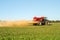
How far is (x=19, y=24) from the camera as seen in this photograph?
33750 millimetres

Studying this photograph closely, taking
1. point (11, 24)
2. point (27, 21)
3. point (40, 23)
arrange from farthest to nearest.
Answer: point (40, 23) → point (27, 21) → point (11, 24)

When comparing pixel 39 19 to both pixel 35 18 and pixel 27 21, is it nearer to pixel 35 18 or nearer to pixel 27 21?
pixel 35 18

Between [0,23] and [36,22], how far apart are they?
8.48m

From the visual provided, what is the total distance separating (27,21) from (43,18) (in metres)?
6.07

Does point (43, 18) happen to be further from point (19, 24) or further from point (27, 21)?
point (19, 24)

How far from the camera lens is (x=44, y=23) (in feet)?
133

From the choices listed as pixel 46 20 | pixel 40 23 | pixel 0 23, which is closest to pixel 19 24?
pixel 0 23

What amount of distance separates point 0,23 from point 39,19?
34.4 feet

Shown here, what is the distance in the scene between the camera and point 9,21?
3369 centimetres

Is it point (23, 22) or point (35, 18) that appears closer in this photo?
point (23, 22)

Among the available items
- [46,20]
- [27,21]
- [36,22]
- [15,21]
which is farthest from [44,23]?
[15,21]

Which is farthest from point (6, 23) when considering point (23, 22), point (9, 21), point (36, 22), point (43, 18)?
point (43, 18)

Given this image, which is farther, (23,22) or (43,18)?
(43,18)

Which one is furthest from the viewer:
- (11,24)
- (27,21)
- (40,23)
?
(40,23)
